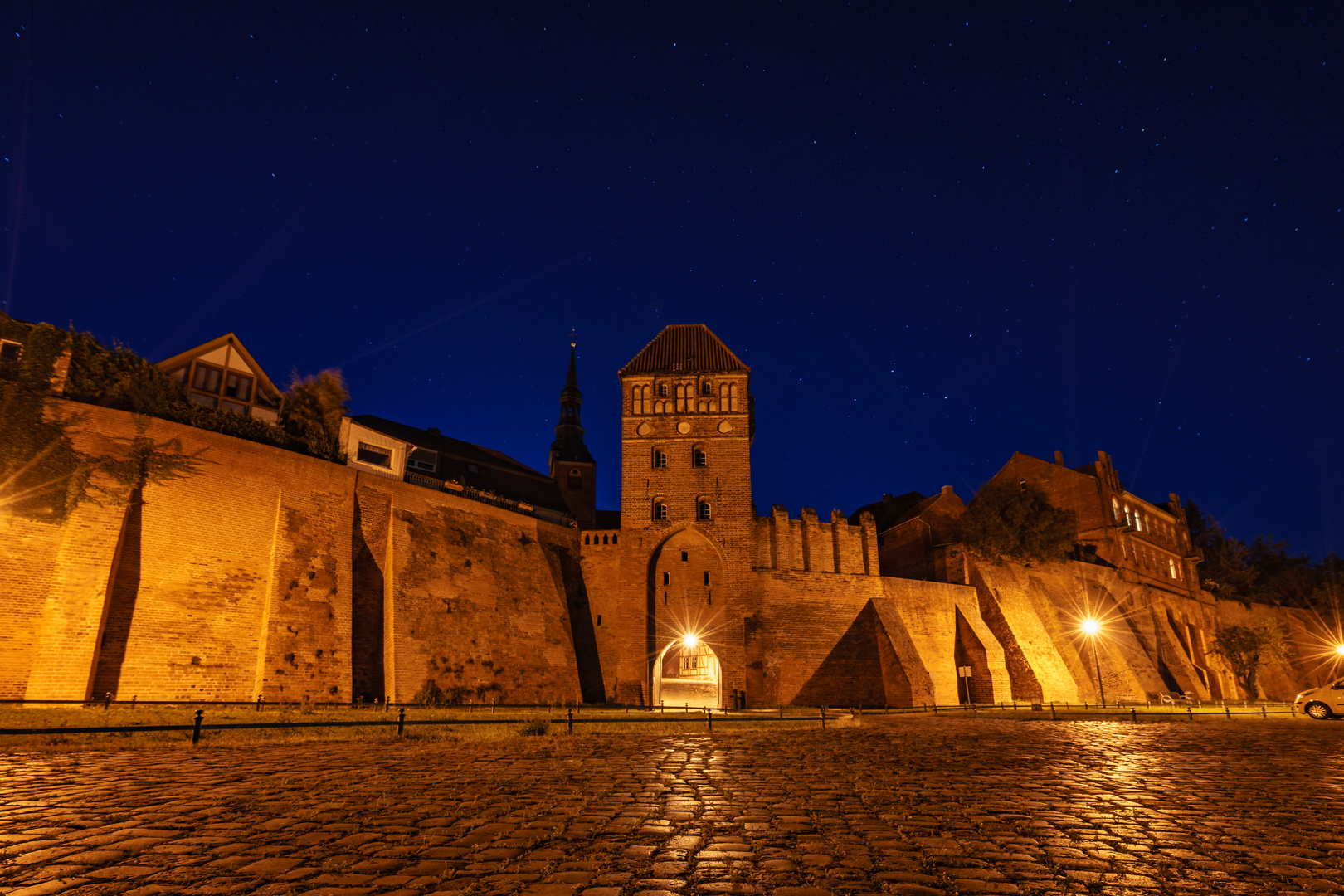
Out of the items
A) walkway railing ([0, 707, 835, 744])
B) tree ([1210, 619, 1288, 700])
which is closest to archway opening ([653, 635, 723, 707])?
walkway railing ([0, 707, 835, 744])

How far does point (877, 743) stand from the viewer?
15.4 metres

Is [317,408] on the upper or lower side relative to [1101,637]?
upper

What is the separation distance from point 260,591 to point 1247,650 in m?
62.5

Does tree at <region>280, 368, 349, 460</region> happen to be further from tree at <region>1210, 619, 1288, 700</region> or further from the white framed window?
tree at <region>1210, 619, 1288, 700</region>

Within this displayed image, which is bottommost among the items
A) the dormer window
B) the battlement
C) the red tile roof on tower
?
the battlement

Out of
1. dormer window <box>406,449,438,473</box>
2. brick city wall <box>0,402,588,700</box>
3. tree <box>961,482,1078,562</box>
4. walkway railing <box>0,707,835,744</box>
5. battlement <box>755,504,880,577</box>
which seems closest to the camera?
walkway railing <box>0,707,835,744</box>

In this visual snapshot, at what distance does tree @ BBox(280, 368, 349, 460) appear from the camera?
2925cm

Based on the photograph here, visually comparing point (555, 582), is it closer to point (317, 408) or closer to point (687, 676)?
point (317, 408)

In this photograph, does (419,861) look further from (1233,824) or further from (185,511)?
(185,511)

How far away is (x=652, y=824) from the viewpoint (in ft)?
22.2

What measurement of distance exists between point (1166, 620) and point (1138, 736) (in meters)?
41.3

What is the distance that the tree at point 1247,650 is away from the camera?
51781 millimetres

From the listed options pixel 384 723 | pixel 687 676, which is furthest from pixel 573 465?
pixel 384 723

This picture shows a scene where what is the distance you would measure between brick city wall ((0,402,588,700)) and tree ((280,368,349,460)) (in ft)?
12.7
